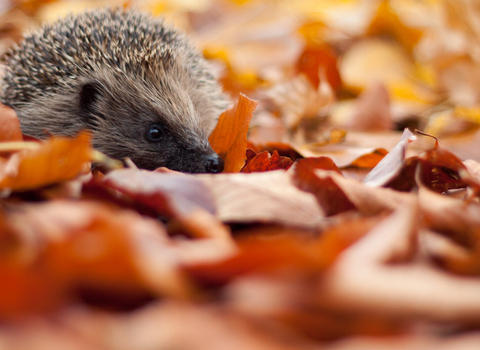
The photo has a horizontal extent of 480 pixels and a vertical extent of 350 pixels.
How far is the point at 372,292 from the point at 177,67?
6.58 ft

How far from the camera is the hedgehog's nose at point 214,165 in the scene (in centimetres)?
191

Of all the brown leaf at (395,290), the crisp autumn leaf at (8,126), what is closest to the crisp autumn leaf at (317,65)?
the crisp autumn leaf at (8,126)

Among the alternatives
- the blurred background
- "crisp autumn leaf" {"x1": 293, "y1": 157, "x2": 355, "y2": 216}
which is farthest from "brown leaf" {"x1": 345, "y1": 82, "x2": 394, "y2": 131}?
"crisp autumn leaf" {"x1": 293, "y1": 157, "x2": 355, "y2": 216}

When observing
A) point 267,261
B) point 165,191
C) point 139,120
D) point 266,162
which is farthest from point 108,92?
point 267,261

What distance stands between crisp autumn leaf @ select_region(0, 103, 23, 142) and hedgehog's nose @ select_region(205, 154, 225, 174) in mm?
746

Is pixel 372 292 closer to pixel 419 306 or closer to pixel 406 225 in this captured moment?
pixel 419 306

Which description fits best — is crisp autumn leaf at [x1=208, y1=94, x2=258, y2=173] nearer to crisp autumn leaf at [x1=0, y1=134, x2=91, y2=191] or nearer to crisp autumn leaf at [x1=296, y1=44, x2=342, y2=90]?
crisp autumn leaf at [x1=0, y1=134, x2=91, y2=191]

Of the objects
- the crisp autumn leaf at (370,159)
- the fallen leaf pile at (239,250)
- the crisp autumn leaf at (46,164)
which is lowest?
the crisp autumn leaf at (370,159)

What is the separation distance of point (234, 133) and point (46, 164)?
88 cm

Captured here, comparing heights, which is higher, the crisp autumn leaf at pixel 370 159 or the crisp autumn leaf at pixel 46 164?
the crisp autumn leaf at pixel 46 164

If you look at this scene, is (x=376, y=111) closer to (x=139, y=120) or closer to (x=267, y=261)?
(x=139, y=120)

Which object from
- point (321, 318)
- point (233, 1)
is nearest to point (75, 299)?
point (321, 318)

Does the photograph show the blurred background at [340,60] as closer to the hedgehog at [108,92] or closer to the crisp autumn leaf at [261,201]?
the hedgehog at [108,92]

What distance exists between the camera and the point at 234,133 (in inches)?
73.8
